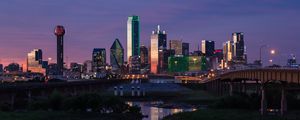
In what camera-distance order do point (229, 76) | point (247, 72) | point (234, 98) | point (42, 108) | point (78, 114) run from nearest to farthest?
point (78, 114) → point (42, 108) → point (234, 98) → point (247, 72) → point (229, 76)

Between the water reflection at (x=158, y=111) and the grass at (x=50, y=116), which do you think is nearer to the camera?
the grass at (x=50, y=116)

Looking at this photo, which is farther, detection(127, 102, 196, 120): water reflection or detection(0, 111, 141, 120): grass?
detection(127, 102, 196, 120): water reflection

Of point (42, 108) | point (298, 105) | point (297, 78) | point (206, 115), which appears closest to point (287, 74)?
point (297, 78)

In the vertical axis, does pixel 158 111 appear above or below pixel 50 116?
below

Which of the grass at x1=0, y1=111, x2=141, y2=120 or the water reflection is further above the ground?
the grass at x1=0, y1=111, x2=141, y2=120

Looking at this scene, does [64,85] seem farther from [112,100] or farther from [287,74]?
[287,74]

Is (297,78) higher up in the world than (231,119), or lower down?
higher up

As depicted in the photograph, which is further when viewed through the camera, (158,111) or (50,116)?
(158,111)

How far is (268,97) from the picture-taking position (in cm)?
12625

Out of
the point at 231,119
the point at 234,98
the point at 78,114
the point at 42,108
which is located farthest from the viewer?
the point at 234,98

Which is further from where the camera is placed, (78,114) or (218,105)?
(218,105)

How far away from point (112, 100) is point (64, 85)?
55.8 m

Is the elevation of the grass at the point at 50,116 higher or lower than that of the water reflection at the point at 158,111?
higher

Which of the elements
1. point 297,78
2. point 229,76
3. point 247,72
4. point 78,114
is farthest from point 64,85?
point 297,78
